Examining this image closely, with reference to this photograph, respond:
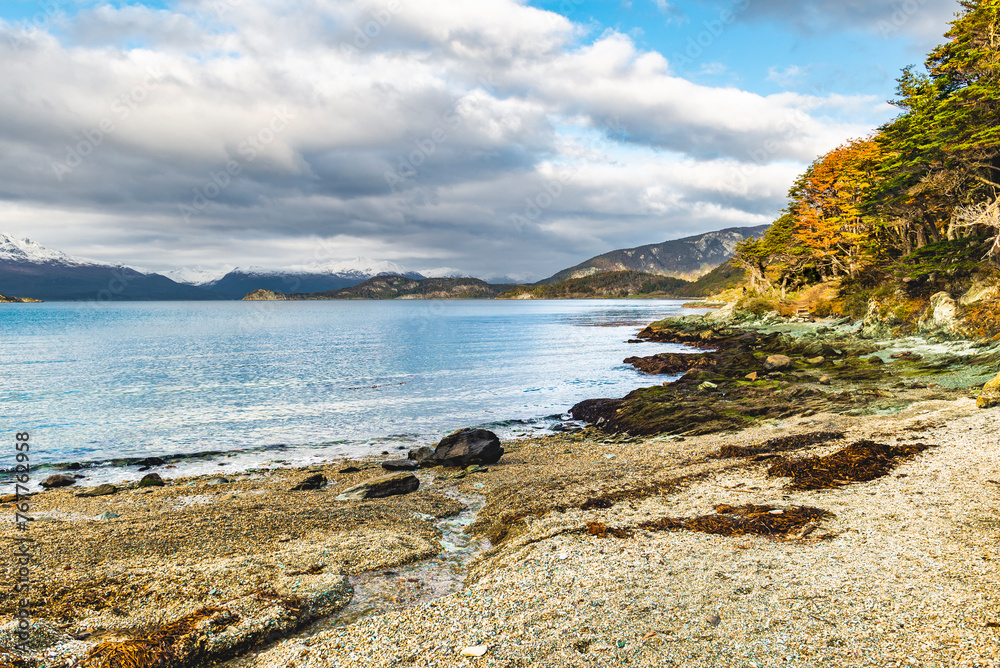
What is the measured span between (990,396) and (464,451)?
16484 millimetres

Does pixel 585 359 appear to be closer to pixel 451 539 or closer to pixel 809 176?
pixel 451 539

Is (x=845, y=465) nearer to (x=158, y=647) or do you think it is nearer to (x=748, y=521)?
(x=748, y=521)

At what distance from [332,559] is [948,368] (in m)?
28.5

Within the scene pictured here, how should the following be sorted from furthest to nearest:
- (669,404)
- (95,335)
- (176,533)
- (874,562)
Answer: (95,335), (669,404), (176,533), (874,562)

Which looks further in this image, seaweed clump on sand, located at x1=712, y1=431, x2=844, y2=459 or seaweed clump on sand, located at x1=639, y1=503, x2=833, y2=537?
seaweed clump on sand, located at x1=712, y1=431, x2=844, y2=459

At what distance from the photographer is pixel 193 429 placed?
2402 cm

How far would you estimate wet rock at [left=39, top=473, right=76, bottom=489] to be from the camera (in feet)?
53.6

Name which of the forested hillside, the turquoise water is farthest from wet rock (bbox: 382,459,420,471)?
the forested hillside

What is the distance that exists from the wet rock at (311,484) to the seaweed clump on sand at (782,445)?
1225cm

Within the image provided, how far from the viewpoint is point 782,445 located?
49.3ft

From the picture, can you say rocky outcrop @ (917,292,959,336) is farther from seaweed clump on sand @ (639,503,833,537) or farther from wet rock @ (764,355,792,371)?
seaweed clump on sand @ (639,503,833,537)

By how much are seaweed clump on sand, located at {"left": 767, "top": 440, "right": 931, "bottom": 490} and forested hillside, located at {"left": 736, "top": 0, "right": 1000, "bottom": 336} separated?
23.7 meters

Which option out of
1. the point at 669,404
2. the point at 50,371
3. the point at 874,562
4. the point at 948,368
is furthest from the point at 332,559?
the point at 50,371

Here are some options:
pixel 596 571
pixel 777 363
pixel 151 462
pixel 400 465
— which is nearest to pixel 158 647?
pixel 596 571
